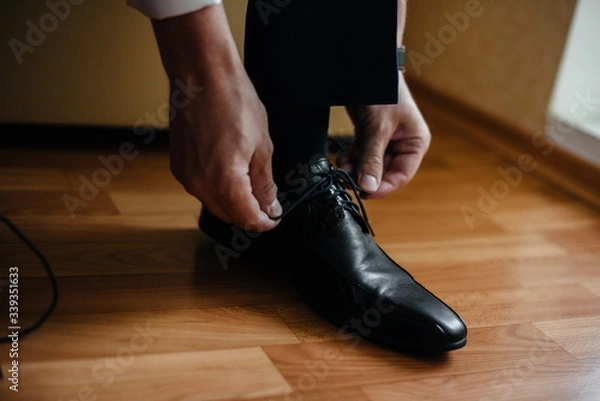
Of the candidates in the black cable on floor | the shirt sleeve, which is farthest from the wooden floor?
the shirt sleeve

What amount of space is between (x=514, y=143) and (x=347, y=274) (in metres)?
0.90

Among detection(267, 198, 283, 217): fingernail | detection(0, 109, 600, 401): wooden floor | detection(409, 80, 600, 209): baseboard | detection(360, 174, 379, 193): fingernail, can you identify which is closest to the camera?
detection(0, 109, 600, 401): wooden floor

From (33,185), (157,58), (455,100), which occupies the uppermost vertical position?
(157,58)

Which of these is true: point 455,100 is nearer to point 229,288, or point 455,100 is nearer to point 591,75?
point 591,75

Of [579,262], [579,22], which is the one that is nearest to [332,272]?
[579,262]

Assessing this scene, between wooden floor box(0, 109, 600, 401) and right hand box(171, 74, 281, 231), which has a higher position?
right hand box(171, 74, 281, 231)

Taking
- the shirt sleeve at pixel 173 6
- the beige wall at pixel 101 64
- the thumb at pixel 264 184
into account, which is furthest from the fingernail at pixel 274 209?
the beige wall at pixel 101 64

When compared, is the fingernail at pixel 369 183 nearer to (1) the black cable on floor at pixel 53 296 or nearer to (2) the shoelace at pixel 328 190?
(2) the shoelace at pixel 328 190

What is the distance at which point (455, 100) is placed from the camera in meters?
1.78

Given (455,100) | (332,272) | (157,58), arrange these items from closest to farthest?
(332,272), (157,58), (455,100)

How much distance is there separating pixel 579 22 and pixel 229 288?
945 millimetres

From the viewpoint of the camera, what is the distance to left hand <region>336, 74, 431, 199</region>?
0.90 meters

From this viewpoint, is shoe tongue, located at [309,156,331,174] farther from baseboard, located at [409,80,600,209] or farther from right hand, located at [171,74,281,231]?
baseboard, located at [409,80,600,209]

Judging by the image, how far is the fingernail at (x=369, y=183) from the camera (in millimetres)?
879
